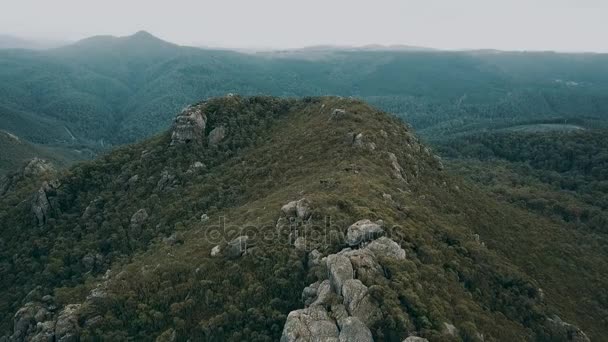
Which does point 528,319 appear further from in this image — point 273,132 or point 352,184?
point 273,132

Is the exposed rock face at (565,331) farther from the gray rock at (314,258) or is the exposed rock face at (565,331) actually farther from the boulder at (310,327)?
the boulder at (310,327)

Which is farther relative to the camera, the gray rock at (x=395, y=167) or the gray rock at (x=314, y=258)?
the gray rock at (x=395, y=167)

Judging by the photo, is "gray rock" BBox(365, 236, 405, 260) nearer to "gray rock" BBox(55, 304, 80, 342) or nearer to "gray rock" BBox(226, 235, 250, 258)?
"gray rock" BBox(226, 235, 250, 258)

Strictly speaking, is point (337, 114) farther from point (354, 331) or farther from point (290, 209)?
point (354, 331)

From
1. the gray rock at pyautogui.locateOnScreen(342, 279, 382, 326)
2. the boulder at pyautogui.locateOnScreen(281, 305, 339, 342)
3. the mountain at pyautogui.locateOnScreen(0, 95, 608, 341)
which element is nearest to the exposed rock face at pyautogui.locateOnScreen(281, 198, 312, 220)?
the mountain at pyautogui.locateOnScreen(0, 95, 608, 341)

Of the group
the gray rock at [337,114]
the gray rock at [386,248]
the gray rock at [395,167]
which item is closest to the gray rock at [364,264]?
the gray rock at [386,248]

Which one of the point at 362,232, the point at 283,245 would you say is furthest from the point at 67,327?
the point at 362,232
